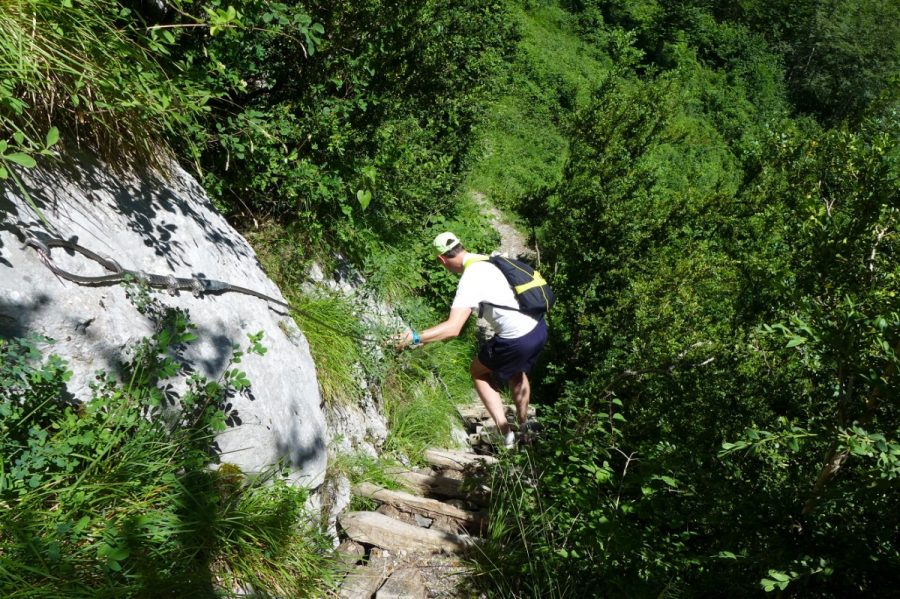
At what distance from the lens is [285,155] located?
184 inches

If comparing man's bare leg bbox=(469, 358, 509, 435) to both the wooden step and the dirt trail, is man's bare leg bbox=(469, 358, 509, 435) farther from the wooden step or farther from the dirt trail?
the dirt trail

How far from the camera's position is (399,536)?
3533 millimetres

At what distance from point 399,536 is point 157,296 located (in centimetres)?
189

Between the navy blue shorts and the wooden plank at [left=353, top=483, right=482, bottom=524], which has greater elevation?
the navy blue shorts

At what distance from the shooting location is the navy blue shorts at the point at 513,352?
480 cm

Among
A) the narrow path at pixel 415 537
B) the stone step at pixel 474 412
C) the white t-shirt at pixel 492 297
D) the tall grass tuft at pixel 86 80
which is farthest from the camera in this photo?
the stone step at pixel 474 412

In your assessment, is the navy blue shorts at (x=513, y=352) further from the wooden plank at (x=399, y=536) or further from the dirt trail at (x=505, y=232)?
the dirt trail at (x=505, y=232)

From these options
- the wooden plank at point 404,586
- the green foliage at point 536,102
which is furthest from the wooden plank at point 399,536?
the green foliage at point 536,102

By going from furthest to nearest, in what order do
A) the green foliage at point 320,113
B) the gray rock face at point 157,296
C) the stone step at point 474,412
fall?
the stone step at point 474,412, the green foliage at point 320,113, the gray rock face at point 157,296

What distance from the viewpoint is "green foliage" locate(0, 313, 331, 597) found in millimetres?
2082

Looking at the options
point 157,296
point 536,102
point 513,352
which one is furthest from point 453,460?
point 536,102

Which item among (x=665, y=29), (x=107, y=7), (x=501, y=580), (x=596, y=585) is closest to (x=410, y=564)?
(x=501, y=580)

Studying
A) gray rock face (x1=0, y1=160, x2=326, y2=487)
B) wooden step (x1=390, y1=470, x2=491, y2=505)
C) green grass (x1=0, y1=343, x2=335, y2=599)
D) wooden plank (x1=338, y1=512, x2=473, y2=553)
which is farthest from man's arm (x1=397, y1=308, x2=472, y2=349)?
green grass (x1=0, y1=343, x2=335, y2=599)

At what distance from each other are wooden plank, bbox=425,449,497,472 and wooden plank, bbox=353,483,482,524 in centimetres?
79
